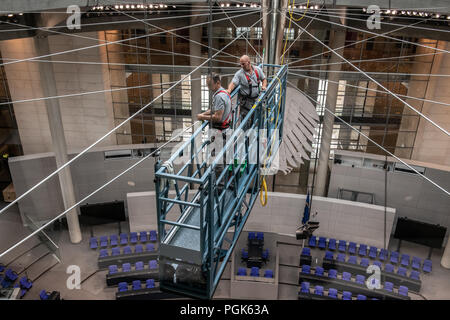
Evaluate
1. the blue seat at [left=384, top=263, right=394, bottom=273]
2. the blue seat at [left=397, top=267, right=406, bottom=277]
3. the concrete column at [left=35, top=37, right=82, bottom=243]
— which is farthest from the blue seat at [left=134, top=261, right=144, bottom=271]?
the blue seat at [left=397, top=267, right=406, bottom=277]

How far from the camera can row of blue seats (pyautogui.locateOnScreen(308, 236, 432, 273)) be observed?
13678mm

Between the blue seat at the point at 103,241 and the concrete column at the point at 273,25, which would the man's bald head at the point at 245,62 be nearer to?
the concrete column at the point at 273,25

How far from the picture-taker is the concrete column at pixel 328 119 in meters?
14.2

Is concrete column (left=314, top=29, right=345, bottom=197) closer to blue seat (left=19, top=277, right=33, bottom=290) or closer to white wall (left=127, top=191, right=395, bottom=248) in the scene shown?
white wall (left=127, top=191, right=395, bottom=248)

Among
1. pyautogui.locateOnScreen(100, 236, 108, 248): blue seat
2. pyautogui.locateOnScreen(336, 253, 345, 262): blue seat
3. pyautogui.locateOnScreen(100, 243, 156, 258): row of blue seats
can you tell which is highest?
pyautogui.locateOnScreen(100, 236, 108, 248): blue seat

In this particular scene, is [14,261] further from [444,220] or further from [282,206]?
[444,220]

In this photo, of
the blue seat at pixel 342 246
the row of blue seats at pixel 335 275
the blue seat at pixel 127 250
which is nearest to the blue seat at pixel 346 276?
the row of blue seats at pixel 335 275

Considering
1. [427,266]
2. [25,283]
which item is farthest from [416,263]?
[25,283]

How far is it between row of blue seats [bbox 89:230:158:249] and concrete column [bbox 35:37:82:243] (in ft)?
2.71

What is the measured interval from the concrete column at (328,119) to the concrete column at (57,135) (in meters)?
9.15

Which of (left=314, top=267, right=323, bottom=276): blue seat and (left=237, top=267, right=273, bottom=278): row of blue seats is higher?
(left=237, top=267, right=273, bottom=278): row of blue seats

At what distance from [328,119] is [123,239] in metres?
8.62

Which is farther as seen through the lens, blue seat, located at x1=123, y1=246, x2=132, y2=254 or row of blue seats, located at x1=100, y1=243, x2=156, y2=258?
blue seat, located at x1=123, y1=246, x2=132, y2=254

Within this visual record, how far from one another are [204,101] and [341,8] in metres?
6.55
